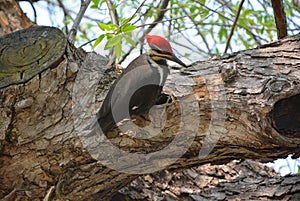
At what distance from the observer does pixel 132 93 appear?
191 cm

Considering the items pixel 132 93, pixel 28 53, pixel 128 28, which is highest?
pixel 128 28

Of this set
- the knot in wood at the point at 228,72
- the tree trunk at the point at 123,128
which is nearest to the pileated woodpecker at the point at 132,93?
the tree trunk at the point at 123,128

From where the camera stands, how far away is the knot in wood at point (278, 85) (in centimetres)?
183

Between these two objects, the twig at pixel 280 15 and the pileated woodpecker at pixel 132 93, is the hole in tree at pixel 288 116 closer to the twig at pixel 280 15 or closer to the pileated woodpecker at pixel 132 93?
the pileated woodpecker at pixel 132 93

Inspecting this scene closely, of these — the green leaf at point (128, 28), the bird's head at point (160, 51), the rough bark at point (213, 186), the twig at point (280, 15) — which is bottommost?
the rough bark at point (213, 186)

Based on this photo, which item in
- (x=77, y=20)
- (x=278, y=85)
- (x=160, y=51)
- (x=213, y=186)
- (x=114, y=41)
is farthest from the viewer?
(x=77, y=20)

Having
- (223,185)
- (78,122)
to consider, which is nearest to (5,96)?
(78,122)

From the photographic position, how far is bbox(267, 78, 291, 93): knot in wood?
183 cm

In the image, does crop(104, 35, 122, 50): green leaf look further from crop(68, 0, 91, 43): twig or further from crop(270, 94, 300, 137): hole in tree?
crop(270, 94, 300, 137): hole in tree

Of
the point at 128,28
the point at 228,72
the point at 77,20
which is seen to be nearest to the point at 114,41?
the point at 128,28

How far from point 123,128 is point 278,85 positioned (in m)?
0.56

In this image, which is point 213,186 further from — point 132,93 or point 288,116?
point 132,93

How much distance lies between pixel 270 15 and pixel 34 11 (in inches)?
65.2

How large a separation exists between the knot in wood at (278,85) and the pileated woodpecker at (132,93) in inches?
14.7
